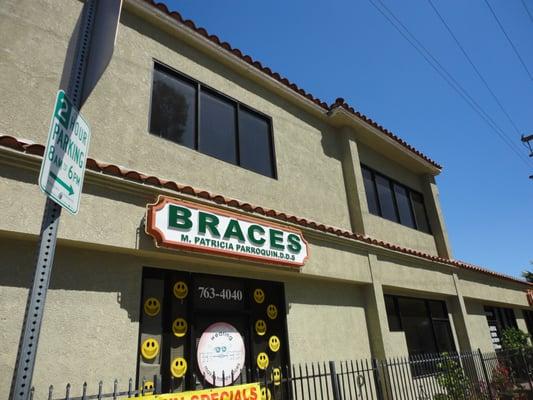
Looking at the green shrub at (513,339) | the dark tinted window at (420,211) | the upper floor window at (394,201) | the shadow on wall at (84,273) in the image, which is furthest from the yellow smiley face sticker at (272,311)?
the green shrub at (513,339)

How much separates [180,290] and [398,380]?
18.5 feet

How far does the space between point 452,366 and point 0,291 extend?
9451mm

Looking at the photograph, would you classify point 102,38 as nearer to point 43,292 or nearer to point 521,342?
point 43,292

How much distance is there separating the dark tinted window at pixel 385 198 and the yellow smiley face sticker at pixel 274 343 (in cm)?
617

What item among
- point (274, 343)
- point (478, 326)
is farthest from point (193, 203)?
point (478, 326)

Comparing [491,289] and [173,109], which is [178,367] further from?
[491,289]

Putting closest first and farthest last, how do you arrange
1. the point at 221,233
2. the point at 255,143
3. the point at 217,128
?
the point at 221,233 → the point at 217,128 → the point at 255,143

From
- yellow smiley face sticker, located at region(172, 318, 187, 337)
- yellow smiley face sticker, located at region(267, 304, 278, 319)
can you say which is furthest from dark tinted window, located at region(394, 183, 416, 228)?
yellow smiley face sticker, located at region(172, 318, 187, 337)

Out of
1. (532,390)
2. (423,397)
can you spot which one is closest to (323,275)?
(423,397)

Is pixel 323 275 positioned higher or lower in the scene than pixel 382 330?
higher

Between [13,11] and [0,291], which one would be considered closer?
[0,291]

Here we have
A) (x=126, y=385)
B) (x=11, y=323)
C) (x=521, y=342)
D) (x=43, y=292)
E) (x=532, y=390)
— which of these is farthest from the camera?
(x=521, y=342)

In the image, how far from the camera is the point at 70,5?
6352mm

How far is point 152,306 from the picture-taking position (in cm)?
569
